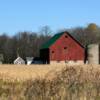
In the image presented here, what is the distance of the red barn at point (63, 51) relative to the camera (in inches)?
3765

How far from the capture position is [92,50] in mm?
93250

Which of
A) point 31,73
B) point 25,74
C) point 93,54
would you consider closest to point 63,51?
point 93,54

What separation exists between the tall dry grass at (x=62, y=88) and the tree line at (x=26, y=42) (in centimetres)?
10051

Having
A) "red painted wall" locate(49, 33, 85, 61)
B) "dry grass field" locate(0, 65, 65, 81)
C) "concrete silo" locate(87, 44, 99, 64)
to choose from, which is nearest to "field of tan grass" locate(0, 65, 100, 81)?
"dry grass field" locate(0, 65, 65, 81)

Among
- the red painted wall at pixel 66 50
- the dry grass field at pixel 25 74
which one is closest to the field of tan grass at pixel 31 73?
the dry grass field at pixel 25 74

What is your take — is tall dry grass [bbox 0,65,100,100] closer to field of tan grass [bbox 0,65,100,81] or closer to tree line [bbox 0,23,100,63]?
field of tan grass [bbox 0,65,100,81]

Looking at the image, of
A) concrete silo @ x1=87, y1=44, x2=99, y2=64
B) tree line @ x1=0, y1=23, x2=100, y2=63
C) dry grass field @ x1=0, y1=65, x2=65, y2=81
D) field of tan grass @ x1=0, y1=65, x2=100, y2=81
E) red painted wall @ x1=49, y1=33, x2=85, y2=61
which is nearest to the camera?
field of tan grass @ x1=0, y1=65, x2=100, y2=81

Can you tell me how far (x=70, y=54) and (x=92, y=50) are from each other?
24.1 feet

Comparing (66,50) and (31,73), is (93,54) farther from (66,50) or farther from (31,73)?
(31,73)

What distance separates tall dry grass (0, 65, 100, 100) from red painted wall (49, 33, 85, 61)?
81673 mm

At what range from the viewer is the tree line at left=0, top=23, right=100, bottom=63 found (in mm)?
124531

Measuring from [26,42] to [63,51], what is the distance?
39776mm

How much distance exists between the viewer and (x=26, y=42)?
136 meters

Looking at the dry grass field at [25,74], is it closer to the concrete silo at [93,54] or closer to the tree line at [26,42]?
the concrete silo at [93,54]
